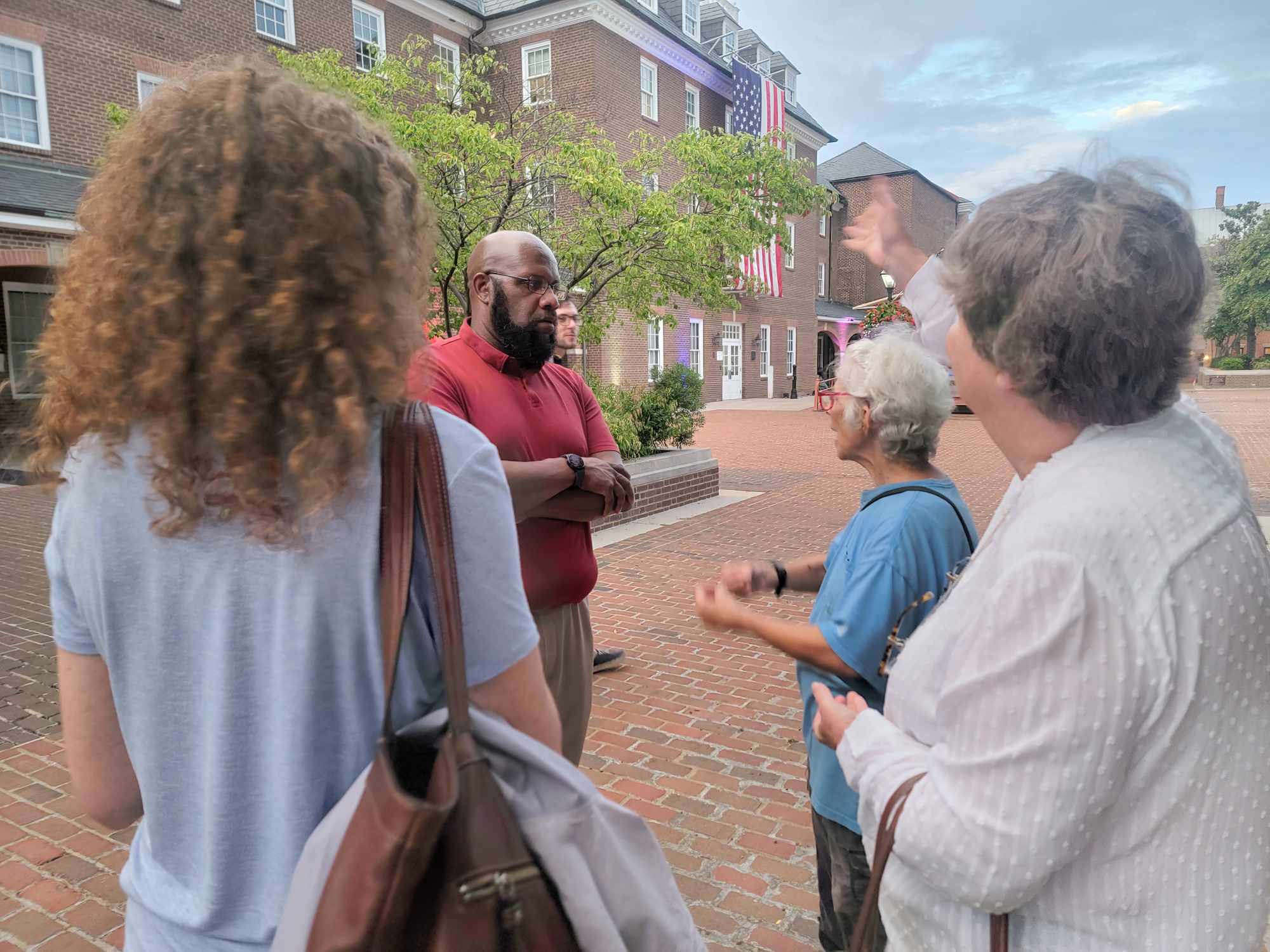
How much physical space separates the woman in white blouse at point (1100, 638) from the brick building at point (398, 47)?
1346 mm

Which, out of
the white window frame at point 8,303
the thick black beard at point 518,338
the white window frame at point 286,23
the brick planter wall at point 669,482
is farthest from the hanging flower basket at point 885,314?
the thick black beard at point 518,338

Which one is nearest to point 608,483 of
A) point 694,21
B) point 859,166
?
point 694,21

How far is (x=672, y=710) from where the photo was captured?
469cm

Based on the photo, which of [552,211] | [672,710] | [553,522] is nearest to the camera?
[553,522]

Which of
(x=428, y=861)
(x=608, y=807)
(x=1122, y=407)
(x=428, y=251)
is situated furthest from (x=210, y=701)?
(x=1122, y=407)

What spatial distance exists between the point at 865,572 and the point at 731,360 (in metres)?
31.4

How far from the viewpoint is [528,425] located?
2.91m

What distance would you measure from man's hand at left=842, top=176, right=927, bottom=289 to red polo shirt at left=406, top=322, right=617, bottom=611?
1.19m

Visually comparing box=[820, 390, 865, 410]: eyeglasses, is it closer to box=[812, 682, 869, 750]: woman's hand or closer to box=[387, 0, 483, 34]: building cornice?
box=[812, 682, 869, 750]: woman's hand

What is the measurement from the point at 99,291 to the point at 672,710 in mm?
4050

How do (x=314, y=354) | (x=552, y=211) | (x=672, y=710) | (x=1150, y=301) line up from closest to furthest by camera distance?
(x=314, y=354) < (x=1150, y=301) < (x=672, y=710) < (x=552, y=211)

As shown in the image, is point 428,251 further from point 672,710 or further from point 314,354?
point 672,710

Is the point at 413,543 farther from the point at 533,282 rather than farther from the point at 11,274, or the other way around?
the point at 11,274

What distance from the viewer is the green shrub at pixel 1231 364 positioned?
48.9 m
